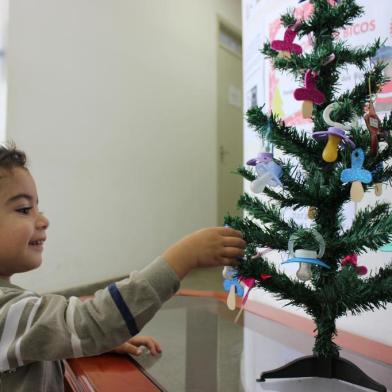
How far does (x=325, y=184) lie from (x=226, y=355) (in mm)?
362

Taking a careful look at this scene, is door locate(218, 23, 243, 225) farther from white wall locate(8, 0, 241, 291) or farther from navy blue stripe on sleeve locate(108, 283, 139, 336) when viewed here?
navy blue stripe on sleeve locate(108, 283, 139, 336)

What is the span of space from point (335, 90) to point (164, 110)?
2.07 m

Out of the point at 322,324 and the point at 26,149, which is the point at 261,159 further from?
the point at 26,149

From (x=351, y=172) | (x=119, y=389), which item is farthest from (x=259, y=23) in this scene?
(x=119, y=389)

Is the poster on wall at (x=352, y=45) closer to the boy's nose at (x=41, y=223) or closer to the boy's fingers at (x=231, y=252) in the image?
the boy's fingers at (x=231, y=252)

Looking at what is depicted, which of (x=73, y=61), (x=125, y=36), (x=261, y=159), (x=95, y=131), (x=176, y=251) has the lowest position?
(x=176, y=251)

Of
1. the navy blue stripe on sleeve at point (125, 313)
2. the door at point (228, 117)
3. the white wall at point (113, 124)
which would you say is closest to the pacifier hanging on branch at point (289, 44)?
the navy blue stripe on sleeve at point (125, 313)

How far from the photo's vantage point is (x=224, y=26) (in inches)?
126

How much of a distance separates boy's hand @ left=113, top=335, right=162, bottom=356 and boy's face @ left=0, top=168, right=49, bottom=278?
22cm

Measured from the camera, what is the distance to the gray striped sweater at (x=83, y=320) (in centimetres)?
45

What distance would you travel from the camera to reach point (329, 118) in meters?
0.48

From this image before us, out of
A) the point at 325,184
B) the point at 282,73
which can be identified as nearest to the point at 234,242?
the point at 325,184

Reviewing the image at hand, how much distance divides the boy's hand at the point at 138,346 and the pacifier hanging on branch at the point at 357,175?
0.46m

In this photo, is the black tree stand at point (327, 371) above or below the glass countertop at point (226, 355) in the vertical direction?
above
